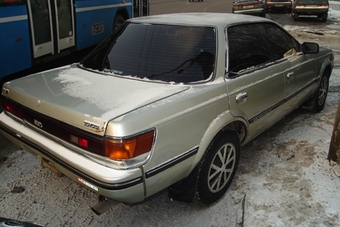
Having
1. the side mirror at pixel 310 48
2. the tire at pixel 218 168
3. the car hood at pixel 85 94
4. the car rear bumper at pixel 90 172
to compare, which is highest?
the side mirror at pixel 310 48

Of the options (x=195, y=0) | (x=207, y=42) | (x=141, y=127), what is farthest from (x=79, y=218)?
(x=195, y=0)

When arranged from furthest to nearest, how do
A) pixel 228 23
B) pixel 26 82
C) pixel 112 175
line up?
pixel 228 23
pixel 26 82
pixel 112 175

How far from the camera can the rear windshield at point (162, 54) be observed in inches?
121

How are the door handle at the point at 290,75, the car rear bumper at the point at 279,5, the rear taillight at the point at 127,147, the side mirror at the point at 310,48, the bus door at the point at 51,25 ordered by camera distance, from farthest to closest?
1. the car rear bumper at the point at 279,5
2. the bus door at the point at 51,25
3. the side mirror at the point at 310,48
4. the door handle at the point at 290,75
5. the rear taillight at the point at 127,147

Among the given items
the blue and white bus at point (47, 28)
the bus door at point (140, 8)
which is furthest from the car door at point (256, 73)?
the bus door at point (140, 8)

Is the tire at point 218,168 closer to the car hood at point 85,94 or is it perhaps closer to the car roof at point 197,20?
the car hood at point 85,94

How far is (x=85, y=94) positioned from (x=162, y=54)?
0.84 metres

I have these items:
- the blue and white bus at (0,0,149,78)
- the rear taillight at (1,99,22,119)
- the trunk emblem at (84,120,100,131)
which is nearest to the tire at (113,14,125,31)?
the blue and white bus at (0,0,149,78)

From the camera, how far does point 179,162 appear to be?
263 cm

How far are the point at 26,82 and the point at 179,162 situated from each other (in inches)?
63.9

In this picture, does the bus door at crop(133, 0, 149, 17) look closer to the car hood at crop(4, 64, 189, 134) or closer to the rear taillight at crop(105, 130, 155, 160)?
the car hood at crop(4, 64, 189, 134)

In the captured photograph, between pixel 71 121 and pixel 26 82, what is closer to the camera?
pixel 71 121

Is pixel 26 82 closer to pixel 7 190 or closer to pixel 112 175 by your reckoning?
pixel 7 190

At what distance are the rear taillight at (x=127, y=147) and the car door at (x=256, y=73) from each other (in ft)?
3.49
